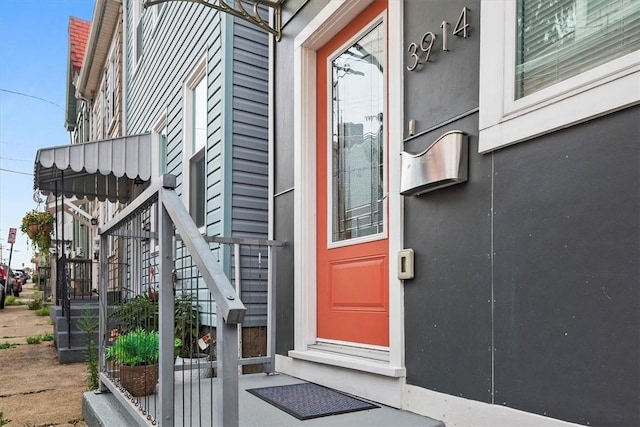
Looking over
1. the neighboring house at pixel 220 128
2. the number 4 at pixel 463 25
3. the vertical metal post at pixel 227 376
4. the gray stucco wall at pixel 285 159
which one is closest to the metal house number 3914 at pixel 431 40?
the number 4 at pixel 463 25

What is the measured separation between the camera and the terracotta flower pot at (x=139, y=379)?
8.25 ft

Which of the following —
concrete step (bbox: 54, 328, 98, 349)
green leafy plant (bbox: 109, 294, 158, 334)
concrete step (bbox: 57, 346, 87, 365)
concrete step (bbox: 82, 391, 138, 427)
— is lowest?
concrete step (bbox: 57, 346, 87, 365)

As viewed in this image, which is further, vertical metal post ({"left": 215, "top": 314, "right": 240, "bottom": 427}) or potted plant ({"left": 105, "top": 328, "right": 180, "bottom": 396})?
potted plant ({"left": 105, "top": 328, "right": 180, "bottom": 396})

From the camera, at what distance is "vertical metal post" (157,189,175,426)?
6.16ft

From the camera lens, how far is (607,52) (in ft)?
5.45

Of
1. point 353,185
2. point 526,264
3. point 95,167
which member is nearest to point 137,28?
point 95,167

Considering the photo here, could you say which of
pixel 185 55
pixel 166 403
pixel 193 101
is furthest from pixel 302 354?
pixel 185 55

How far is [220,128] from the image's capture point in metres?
4.41

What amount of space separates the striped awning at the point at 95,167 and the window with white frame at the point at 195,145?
0.96 meters

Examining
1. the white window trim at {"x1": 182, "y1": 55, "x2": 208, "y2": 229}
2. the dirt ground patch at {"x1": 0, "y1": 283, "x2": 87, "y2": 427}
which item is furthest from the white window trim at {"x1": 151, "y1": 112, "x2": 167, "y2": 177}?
the dirt ground patch at {"x1": 0, "y1": 283, "x2": 87, "y2": 427}

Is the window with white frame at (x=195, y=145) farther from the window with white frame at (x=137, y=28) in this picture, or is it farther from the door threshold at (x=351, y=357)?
the window with white frame at (x=137, y=28)

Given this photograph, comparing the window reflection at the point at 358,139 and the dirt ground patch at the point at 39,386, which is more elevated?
the window reflection at the point at 358,139

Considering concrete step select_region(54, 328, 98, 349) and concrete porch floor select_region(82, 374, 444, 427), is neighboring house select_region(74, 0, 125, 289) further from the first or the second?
concrete porch floor select_region(82, 374, 444, 427)

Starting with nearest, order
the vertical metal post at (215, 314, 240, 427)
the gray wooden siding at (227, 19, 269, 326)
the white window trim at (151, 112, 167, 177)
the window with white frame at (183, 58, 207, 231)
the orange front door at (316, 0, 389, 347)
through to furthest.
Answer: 1. the vertical metal post at (215, 314, 240, 427)
2. the orange front door at (316, 0, 389, 347)
3. the gray wooden siding at (227, 19, 269, 326)
4. the window with white frame at (183, 58, 207, 231)
5. the white window trim at (151, 112, 167, 177)
